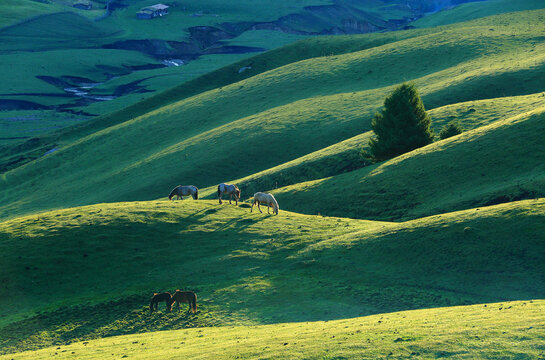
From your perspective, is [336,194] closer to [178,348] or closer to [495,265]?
[495,265]

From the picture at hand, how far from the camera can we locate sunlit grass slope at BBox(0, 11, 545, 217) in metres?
80.1

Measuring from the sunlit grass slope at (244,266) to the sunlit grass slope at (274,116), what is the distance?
106 feet

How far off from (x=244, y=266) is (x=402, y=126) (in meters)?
33.0

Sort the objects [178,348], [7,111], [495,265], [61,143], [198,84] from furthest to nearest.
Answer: [7,111] → [198,84] → [61,143] → [495,265] → [178,348]

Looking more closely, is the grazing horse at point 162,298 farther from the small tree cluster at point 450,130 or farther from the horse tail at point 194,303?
the small tree cluster at point 450,130

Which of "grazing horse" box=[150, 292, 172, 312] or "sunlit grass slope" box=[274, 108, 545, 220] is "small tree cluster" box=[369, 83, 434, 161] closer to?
"sunlit grass slope" box=[274, 108, 545, 220]

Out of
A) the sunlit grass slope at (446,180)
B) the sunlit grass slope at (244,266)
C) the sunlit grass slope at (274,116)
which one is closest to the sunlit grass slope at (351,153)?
the sunlit grass slope at (446,180)

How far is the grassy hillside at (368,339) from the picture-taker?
828 inches

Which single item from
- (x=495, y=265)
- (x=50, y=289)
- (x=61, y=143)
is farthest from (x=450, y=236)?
(x=61, y=143)

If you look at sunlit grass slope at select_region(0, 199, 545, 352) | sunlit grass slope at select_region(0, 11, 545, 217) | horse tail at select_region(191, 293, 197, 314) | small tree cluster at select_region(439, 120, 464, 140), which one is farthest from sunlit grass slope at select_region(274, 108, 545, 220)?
horse tail at select_region(191, 293, 197, 314)

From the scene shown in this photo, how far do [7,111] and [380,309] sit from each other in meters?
193

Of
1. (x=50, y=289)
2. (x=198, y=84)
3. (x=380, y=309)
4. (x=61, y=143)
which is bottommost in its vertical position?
(x=380, y=309)

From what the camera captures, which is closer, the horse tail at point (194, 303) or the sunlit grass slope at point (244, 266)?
the sunlit grass slope at point (244, 266)

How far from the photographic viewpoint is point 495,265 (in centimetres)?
3350
